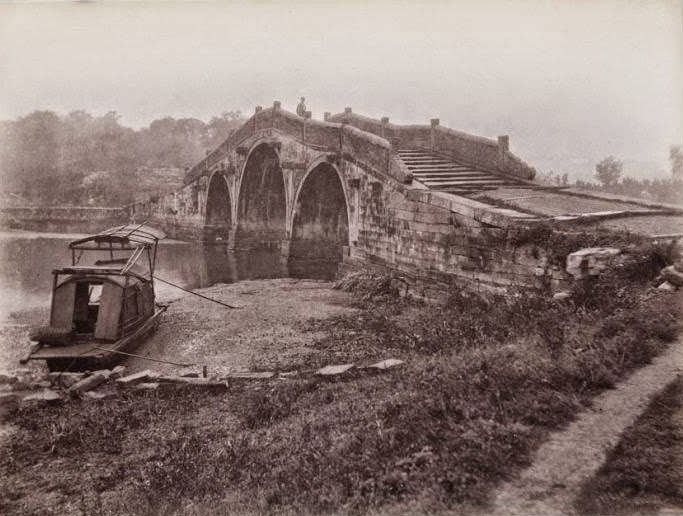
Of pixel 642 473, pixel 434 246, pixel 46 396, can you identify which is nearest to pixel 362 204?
pixel 434 246

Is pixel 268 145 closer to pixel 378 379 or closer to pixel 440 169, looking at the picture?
pixel 440 169

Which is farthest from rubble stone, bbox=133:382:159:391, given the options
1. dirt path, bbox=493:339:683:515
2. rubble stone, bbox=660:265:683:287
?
rubble stone, bbox=660:265:683:287

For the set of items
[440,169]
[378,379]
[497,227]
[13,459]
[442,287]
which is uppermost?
[440,169]

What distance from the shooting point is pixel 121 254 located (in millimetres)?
23078

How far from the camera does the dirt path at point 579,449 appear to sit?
2863mm

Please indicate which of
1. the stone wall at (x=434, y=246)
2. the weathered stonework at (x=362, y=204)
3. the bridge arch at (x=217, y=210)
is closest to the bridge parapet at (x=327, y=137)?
the weathered stonework at (x=362, y=204)

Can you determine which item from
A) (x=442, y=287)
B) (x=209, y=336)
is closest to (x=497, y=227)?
(x=442, y=287)

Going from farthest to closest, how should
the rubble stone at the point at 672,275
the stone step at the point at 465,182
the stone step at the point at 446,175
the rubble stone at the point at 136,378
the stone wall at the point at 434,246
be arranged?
the stone step at the point at 446,175
the stone step at the point at 465,182
the stone wall at the point at 434,246
the rubble stone at the point at 136,378
the rubble stone at the point at 672,275

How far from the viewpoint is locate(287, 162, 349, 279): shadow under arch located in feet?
64.9

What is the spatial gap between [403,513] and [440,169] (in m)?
12.5

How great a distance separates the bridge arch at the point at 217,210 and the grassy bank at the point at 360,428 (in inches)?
901

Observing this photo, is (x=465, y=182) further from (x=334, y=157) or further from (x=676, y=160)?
(x=676, y=160)

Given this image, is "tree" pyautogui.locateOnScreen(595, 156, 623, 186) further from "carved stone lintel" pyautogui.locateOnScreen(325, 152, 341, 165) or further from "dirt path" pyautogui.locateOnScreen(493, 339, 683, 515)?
"dirt path" pyautogui.locateOnScreen(493, 339, 683, 515)

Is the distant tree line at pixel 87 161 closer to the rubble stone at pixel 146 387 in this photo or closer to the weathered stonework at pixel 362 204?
the weathered stonework at pixel 362 204
